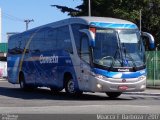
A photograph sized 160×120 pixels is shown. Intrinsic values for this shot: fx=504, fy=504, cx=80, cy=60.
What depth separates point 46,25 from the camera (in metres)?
25.9

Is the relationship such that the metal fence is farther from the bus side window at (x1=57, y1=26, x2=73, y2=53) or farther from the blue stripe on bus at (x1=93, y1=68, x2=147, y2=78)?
the blue stripe on bus at (x1=93, y1=68, x2=147, y2=78)

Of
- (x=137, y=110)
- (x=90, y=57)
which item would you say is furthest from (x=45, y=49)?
(x=137, y=110)

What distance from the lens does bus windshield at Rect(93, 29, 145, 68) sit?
2080 centimetres

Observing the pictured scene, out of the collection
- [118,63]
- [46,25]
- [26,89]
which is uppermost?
[46,25]

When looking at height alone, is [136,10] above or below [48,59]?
above

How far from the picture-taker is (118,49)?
21016 millimetres

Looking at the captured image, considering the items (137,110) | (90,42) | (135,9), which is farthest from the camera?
(135,9)

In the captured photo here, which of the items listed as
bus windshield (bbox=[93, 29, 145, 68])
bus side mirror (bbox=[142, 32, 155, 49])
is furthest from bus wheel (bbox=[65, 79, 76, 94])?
bus side mirror (bbox=[142, 32, 155, 49])

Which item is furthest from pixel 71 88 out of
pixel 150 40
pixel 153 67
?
pixel 153 67

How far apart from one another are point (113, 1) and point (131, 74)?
29.6m

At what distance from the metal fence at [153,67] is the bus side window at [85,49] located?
12.5 m

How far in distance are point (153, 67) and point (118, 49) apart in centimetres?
1285

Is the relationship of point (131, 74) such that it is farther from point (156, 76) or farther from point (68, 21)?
point (156, 76)

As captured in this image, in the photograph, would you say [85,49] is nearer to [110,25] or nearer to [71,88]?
[110,25]
